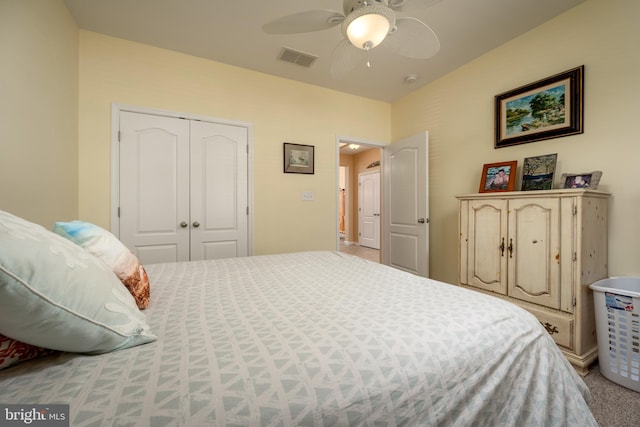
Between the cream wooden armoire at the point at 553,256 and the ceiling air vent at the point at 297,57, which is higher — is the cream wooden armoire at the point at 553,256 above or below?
below

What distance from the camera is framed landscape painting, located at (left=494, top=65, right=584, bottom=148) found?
2.04m

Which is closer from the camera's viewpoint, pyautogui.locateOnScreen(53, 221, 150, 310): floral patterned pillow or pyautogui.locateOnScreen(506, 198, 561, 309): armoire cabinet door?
A: pyautogui.locateOnScreen(53, 221, 150, 310): floral patterned pillow

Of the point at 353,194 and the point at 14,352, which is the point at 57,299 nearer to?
the point at 14,352

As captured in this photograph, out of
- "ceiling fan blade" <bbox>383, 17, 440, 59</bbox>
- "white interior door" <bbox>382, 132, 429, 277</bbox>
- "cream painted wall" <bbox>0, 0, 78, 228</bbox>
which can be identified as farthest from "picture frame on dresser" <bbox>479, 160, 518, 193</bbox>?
"cream painted wall" <bbox>0, 0, 78, 228</bbox>

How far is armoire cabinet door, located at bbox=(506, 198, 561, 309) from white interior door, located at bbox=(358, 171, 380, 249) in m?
4.50

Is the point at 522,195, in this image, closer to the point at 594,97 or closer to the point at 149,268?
the point at 594,97

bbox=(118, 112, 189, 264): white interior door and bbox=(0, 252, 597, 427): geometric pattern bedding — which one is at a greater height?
bbox=(118, 112, 189, 264): white interior door

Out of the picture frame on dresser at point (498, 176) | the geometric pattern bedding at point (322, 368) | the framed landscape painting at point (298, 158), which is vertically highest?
the framed landscape painting at point (298, 158)

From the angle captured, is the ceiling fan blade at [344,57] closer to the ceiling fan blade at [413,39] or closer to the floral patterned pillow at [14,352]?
the ceiling fan blade at [413,39]

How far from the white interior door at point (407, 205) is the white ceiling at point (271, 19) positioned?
0.91m

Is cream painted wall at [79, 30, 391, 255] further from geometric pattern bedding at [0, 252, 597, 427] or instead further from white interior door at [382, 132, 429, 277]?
geometric pattern bedding at [0, 252, 597, 427]

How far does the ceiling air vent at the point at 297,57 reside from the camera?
2.62m

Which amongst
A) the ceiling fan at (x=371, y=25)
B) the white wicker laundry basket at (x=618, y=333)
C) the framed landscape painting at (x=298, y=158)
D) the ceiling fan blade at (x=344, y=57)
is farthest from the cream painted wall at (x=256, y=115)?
the white wicker laundry basket at (x=618, y=333)

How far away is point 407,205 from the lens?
3359 millimetres
